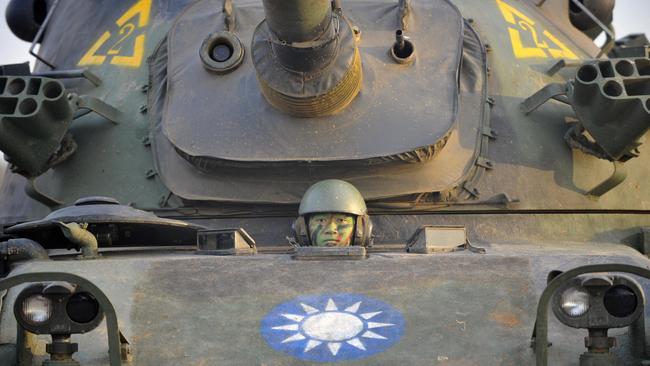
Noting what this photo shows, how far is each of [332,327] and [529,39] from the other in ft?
17.4

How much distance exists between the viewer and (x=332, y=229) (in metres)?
8.63

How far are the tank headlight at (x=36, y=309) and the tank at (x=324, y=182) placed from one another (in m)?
0.02

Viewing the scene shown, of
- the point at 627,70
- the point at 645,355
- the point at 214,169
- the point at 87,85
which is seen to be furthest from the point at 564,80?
the point at 645,355

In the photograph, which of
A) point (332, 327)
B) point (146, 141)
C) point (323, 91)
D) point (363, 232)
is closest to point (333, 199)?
point (363, 232)

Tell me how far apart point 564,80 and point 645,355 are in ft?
15.8

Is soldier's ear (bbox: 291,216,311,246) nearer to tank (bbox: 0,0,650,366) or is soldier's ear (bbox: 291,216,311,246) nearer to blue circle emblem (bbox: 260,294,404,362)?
Result: tank (bbox: 0,0,650,366)

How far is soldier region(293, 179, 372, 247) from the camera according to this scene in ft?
28.2

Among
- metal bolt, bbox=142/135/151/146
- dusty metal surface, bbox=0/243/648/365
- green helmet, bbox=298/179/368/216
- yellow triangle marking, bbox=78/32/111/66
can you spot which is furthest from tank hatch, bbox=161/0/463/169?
dusty metal surface, bbox=0/243/648/365

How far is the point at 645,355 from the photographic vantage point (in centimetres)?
639

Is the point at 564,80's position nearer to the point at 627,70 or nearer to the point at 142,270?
the point at 627,70

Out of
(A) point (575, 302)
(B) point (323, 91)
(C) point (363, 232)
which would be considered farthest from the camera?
(B) point (323, 91)

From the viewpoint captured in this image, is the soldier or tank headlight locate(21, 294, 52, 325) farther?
the soldier

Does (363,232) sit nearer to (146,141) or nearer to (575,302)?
(146,141)

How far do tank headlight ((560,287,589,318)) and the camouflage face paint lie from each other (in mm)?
2605
